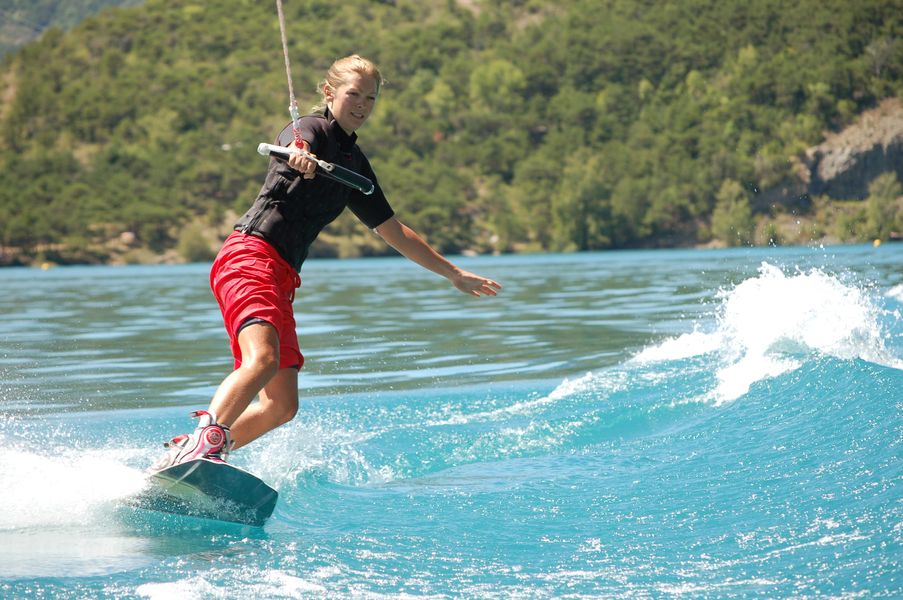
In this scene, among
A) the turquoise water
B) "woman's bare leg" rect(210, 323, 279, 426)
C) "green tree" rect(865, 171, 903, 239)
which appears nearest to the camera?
the turquoise water

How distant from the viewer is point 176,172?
97.1m

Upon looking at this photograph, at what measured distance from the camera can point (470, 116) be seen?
107 m

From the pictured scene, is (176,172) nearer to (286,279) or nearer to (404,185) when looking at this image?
(404,185)

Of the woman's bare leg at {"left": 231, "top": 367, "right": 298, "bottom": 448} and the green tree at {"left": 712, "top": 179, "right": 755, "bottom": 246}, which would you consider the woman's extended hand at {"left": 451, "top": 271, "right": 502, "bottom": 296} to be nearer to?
the woman's bare leg at {"left": 231, "top": 367, "right": 298, "bottom": 448}

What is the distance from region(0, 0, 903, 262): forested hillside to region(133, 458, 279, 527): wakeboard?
70255mm

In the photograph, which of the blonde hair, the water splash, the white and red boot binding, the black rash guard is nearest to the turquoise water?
the water splash

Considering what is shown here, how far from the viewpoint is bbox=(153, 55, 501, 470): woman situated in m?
5.02

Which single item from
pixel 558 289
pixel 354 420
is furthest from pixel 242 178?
pixel 354 420

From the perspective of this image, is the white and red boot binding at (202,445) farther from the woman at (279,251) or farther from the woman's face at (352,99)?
the woman's face at (352,99)

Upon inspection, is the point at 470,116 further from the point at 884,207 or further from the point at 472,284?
the point at 472,284

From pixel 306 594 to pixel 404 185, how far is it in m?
88.8

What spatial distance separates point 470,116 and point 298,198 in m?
103

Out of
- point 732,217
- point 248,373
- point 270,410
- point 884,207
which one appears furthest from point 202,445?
point 732,217

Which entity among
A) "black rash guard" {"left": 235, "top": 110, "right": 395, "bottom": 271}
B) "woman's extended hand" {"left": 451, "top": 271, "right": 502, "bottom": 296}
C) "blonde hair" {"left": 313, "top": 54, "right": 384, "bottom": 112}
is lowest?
"woman's extended hand" {"left": 451, "top": 271, "right": 502, "bottom": 296}
